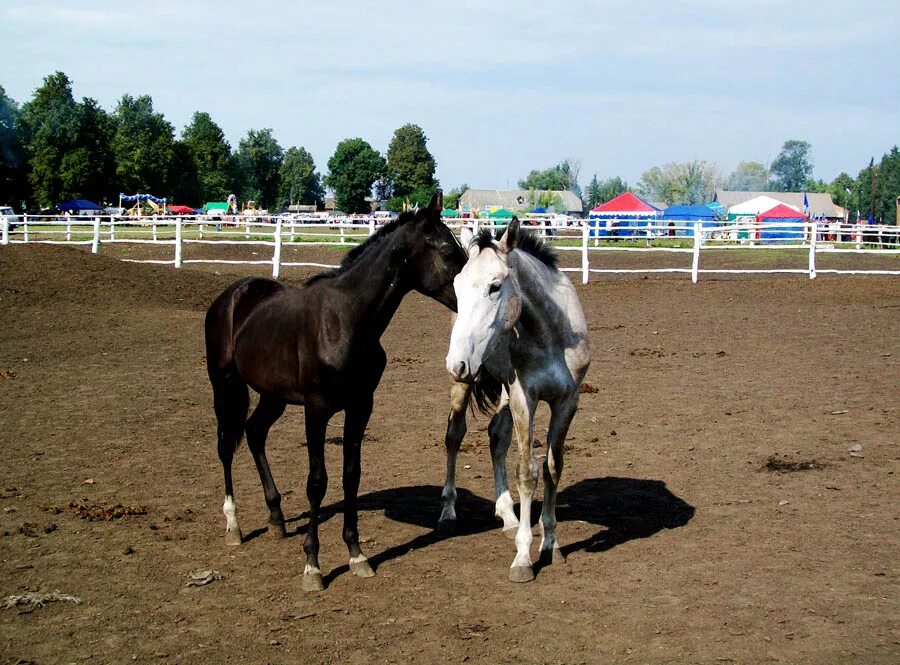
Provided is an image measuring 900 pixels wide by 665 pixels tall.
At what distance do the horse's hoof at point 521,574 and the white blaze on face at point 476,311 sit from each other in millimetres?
1173

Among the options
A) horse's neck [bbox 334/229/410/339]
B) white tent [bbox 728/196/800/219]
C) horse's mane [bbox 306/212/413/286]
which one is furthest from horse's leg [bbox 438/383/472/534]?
white tent [bbox 728/196/800/219]

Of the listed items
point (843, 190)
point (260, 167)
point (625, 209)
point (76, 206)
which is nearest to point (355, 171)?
point (260, 167)

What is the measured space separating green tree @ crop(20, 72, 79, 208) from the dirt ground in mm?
64784

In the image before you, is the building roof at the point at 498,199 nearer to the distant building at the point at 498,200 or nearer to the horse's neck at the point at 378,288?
the distant building at the point at 498,200

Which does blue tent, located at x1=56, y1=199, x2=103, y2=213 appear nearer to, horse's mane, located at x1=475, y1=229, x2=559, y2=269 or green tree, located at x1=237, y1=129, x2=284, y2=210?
green tree, located at x1=237, y1=129, x2=284, y2=210

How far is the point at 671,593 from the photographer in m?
4.64

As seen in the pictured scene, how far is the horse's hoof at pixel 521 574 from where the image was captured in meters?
4.90

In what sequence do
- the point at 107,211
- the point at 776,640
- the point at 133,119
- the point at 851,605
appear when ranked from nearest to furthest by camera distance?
1. the point at 776,640
2. the point at 851,605
3. the point at 107,211
4. the point at 133,119

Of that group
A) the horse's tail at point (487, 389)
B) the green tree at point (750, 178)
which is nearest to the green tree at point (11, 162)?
the horse's tail at point (487, 389)

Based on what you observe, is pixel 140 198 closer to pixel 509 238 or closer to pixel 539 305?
pixel 539 305

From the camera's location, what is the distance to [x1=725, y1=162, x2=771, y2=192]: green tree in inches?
6909

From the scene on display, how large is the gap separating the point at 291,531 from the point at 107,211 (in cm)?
7553

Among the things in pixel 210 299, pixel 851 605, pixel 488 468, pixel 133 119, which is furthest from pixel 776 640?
A: pixel 133 119

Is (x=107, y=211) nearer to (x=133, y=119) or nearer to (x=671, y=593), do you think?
(x=133, y=119)
